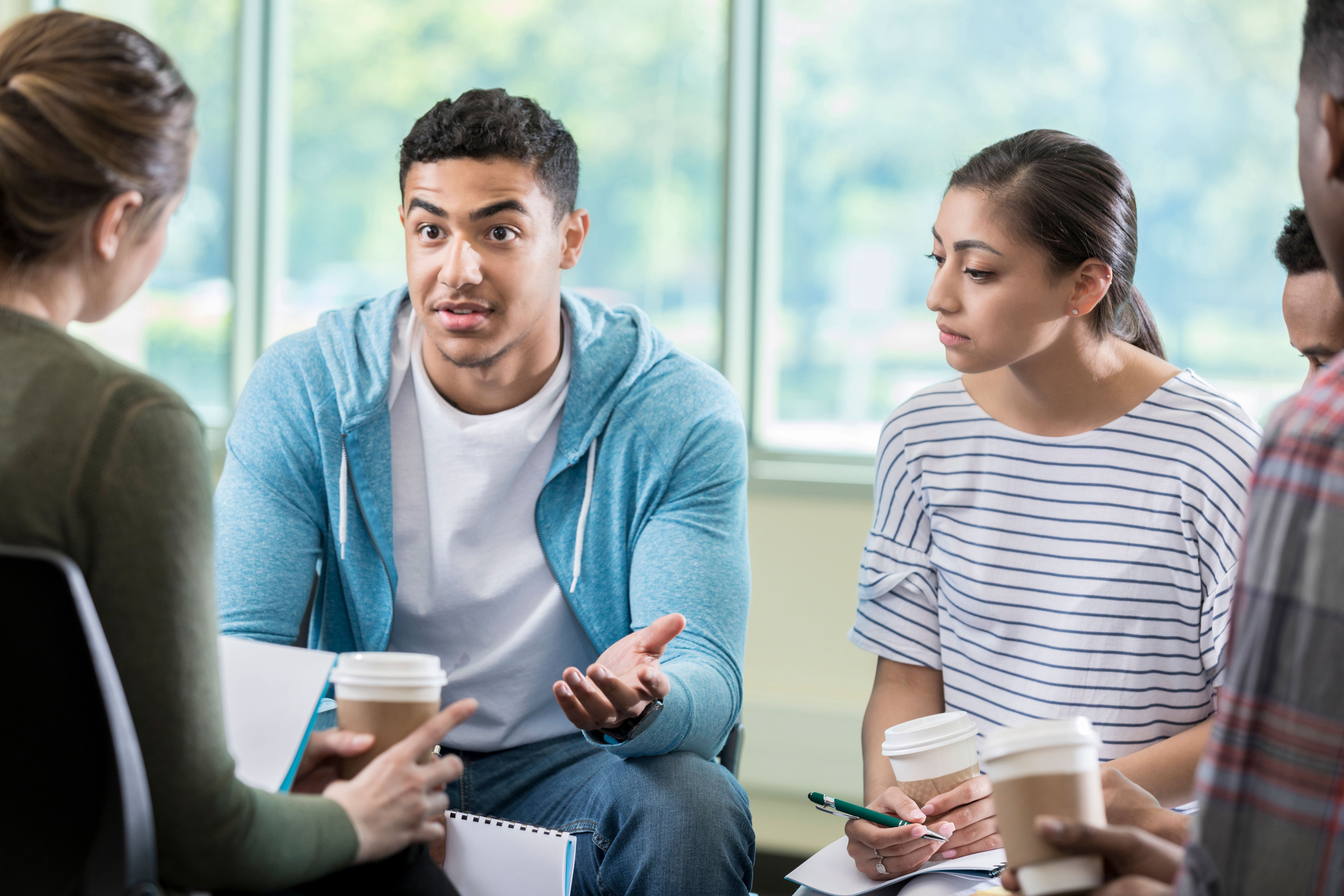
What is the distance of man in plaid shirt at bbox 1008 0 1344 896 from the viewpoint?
0.77 meters

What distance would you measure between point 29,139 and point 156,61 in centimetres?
14

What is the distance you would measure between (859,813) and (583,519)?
0.63 metres

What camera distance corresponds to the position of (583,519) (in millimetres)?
1771

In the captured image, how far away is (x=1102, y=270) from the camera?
1.59m

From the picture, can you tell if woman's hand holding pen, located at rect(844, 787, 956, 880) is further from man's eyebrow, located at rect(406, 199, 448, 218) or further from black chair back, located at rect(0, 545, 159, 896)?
man's eyebrow, located at rect(406, 199, 448, 218)

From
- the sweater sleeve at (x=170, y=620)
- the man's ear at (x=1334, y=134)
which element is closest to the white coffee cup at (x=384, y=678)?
the sweater sleeve at (x=170, y=620)

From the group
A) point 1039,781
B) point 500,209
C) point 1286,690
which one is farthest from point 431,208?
point 1286,690

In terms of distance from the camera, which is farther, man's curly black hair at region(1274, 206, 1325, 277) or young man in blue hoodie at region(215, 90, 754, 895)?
young man in blue hoodie at region(215, 90, 754, 895)

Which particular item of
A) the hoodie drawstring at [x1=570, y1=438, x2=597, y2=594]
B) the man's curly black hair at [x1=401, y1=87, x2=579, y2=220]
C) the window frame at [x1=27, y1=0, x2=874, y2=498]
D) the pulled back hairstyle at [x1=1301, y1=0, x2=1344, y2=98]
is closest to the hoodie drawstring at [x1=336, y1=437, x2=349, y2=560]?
the hoodie drawstring at [x1=570, y1=438, x2=597, y2=594]

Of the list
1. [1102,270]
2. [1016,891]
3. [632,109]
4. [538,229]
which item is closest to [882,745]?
[1016,891]

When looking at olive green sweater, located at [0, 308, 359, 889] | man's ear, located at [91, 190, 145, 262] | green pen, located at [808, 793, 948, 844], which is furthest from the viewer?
green pen, located at [808, 793, 948, 844]

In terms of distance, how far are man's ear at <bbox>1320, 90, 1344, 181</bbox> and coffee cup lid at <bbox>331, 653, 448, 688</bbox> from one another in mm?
852

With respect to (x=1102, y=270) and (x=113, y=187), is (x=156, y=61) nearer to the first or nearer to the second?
(x=113, y=187)

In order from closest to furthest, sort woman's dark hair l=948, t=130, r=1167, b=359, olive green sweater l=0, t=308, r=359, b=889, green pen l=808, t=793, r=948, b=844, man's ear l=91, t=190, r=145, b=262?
olive green sweater l=0, t=308, r=359, b=889, man's ear l=91, t=190, r=145, b=262, green pen l=808, t=793, r=948, b=844, woman's dark hair l=948, t=130, r=1167, b=359
